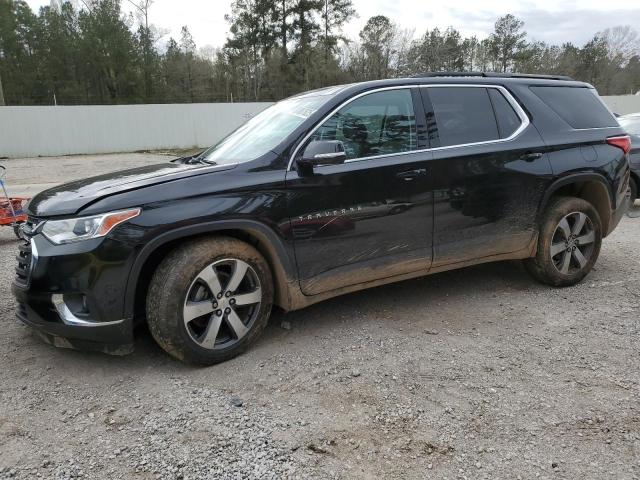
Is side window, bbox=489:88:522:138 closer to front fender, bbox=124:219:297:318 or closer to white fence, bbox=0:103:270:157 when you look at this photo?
front fender, bbox=124:219:297:318

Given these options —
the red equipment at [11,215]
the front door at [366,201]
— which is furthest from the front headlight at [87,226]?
the red equipment at [11,215]

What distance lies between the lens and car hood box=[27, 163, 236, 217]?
2.88 m

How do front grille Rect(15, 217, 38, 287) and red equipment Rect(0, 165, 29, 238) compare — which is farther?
red equipment Rect(0, 165, 29, 238)

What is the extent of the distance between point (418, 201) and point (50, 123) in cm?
2499

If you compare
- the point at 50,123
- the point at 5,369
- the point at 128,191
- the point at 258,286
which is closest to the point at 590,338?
the point at 258,286

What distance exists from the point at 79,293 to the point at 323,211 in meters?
1.57

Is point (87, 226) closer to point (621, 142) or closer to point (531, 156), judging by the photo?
point (531, 156)

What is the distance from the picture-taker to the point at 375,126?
11.6 ft

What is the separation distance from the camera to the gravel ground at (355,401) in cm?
228

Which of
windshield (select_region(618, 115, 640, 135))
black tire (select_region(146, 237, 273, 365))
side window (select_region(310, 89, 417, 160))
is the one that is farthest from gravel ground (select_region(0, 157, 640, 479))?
windshield (select_region(618, 115, 640, 135))

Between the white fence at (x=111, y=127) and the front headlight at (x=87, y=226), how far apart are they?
23.8m

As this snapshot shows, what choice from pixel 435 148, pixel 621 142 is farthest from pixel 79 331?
pixel 621 142

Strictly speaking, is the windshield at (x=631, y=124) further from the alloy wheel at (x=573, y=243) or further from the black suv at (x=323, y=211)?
the alloy wheel at (x=573, y=243)

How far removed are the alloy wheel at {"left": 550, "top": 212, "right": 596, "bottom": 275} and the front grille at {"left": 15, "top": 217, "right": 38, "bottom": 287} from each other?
4014 mm
